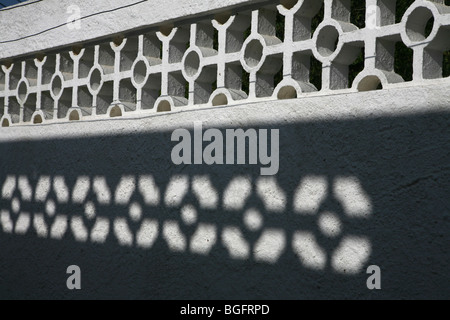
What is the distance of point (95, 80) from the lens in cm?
368

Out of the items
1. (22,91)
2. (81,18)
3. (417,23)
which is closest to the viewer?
(417,23)

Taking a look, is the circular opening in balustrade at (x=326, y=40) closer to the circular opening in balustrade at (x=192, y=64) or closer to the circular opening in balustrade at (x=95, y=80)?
the circular opening in balustrade at (x=192, y=64)

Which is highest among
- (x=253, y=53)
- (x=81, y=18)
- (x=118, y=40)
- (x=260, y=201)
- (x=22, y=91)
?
(x=81, y=18)

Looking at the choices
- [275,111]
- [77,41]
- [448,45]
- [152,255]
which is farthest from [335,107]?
[77,41]

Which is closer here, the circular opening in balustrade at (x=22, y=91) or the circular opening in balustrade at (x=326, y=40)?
the circular opening in balustrade at (x=326, y=40)

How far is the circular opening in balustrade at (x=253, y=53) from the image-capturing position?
2.85 m

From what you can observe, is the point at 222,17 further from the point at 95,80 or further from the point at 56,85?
the point at 56,85

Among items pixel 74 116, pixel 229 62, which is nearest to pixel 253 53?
pixel 229 62

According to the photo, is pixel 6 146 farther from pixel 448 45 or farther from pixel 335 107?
pixel 448 45

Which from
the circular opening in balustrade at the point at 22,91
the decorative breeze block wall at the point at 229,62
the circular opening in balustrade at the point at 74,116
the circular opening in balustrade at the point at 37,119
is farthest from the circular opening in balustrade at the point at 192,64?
the circular opening in balustrade at the point at 22,91

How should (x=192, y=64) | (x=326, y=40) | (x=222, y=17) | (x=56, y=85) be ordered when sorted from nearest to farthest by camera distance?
(x=326, y=40) < (x=222, y=17) < (x=192, y=64) < (x=56, y=85)

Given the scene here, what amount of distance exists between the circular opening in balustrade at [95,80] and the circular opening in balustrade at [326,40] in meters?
1.48

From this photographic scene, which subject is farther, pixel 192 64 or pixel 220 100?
pixel 192 64

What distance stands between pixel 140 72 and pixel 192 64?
0.40 metres
